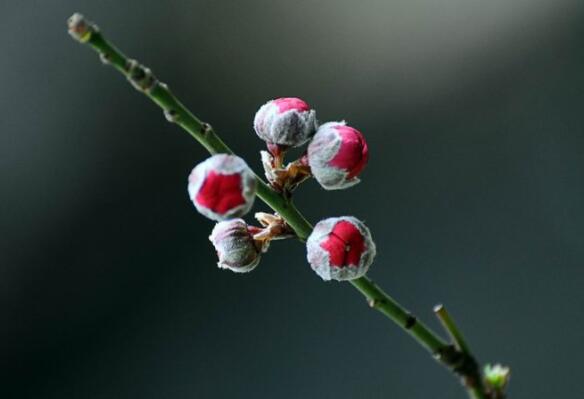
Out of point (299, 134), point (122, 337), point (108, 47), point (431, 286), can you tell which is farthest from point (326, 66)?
point (108, 47)

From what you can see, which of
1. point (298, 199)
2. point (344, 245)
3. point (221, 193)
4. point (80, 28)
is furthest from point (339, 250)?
point (298, 199)

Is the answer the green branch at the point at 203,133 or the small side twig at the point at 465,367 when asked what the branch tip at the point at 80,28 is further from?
the small side twig at the point at 465,367

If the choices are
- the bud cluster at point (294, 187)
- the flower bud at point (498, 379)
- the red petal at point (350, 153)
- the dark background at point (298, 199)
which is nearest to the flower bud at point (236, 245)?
the bud cluster at point (294, 187)

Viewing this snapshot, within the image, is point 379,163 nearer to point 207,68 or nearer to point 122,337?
point 207,68

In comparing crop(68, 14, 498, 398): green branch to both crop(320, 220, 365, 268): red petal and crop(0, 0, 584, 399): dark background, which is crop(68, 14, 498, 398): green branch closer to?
crop(320, 220, 365, 268): red petal

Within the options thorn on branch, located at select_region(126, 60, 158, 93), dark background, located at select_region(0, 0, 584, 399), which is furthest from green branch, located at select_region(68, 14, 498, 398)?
dark background, located at select_region(0, 0, 584, 399)

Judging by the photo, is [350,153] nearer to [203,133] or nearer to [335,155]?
[335,155]

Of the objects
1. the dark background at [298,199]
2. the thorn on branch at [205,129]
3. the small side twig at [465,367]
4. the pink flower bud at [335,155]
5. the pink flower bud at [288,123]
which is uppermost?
the dark background at [298,199]
